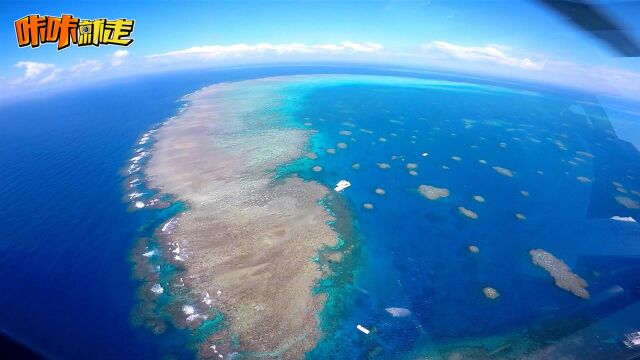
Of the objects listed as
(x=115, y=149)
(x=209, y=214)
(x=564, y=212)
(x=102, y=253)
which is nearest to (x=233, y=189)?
(x=209, y=214)

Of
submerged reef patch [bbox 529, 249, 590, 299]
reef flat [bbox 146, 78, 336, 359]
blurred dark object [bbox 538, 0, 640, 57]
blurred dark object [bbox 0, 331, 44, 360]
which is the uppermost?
blurred dark object [bbox 538, 0, 640, 57]

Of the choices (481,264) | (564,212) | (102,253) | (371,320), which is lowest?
(102,253)

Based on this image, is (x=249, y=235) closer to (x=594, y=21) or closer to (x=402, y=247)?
(x=402, y=247)

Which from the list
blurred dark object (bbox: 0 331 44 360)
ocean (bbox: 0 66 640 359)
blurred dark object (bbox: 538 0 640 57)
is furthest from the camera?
ocean (bbox: 0 66 640 359)

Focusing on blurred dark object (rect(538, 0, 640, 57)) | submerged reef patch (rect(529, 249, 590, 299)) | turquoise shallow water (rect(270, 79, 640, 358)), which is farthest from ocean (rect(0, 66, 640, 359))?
blurred dark object (rect(538, 0, 640, 57))

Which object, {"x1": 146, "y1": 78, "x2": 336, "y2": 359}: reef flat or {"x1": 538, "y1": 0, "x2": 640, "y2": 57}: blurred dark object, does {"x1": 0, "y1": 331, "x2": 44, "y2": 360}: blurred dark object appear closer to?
{"x1": 538, "y1": 0, "x2": 640, "y2": 57}: blurred dark object

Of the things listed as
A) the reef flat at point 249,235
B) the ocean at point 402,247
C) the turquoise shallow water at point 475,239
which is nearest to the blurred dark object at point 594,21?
the ocean at point 402,247

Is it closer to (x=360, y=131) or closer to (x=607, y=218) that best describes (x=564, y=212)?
(x=607, y=218)
